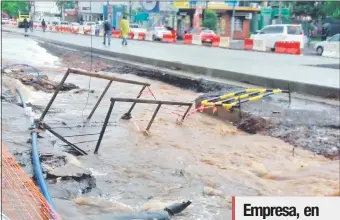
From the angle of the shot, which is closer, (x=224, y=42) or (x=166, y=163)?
(x=166, y=163)

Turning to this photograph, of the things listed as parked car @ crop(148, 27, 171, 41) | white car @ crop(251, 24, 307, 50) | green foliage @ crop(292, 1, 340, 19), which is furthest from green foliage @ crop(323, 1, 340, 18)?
parked car @ crop(148, 27, 171, 41)

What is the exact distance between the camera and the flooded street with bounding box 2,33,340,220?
17.8ft

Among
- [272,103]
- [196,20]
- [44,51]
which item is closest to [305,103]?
[272,103]

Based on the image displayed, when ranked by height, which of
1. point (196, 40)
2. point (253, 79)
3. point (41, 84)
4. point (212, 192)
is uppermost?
point (253, 79)

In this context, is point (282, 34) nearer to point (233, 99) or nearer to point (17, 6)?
point (17, 6)

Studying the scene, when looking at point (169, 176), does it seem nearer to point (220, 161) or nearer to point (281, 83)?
point (220, 161)

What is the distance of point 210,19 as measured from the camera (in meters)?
50.4

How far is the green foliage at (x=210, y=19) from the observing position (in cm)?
5019

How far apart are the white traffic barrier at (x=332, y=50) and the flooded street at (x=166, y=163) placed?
18.0 meters

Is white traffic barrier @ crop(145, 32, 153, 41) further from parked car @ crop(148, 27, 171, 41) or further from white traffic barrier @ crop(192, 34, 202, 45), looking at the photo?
white traffic barrier @ crop(192, 34, 202, 45)

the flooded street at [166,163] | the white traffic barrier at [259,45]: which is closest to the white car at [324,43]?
the white traffic barrier at [259,45]

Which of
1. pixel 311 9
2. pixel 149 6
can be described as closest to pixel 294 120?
pixel 149 6

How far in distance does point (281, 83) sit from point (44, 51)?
17750mm

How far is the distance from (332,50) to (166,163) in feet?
74.1
